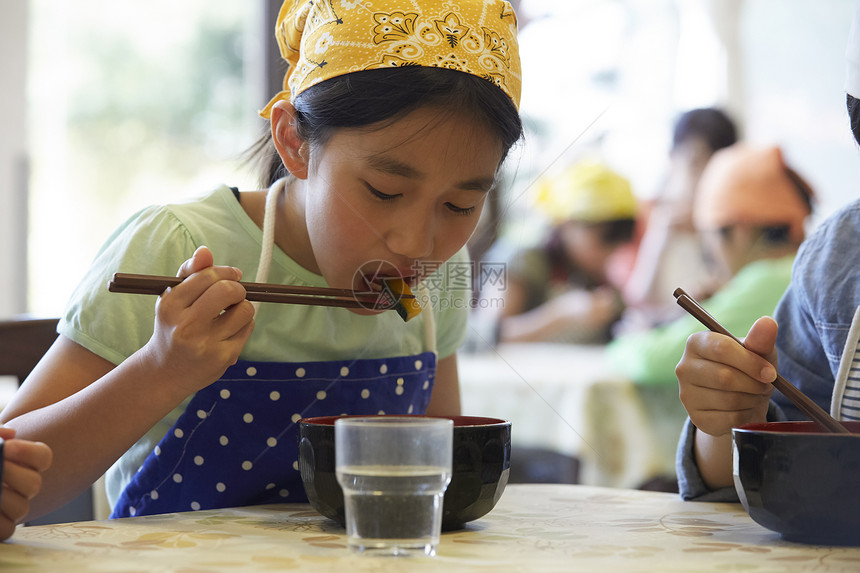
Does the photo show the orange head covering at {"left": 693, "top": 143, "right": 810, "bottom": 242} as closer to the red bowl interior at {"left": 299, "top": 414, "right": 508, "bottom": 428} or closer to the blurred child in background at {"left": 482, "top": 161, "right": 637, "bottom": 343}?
the blurred child in background at {"left": 482, "top": 161, "right": 637, "bottom": 343}

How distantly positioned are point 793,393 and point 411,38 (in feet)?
1.56

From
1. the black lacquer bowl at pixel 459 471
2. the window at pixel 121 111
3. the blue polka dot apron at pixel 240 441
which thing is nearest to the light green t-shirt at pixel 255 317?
the blue polka dot apron at pixel 240 441

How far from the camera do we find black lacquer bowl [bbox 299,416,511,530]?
0.70m

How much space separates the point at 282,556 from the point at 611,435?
67.9 inches

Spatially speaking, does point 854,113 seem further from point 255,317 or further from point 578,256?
point 578,256

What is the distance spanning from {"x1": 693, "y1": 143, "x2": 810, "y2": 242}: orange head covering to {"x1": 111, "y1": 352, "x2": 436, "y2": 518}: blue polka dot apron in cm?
80

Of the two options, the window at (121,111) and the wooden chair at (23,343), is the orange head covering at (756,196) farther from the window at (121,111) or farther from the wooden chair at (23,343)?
the window at (121,111)

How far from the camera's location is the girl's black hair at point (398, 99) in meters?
0.86

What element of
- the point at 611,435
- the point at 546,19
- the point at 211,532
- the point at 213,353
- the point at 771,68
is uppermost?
the point at 771,68

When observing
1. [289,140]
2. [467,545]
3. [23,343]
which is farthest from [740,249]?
[23,343]

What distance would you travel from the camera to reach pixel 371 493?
61 cm

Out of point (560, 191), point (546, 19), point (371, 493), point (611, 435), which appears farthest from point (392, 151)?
point (560, 191)

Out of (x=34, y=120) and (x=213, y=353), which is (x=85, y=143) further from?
(x=213, y=353)

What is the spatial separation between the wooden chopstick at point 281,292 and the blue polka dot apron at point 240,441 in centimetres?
12
